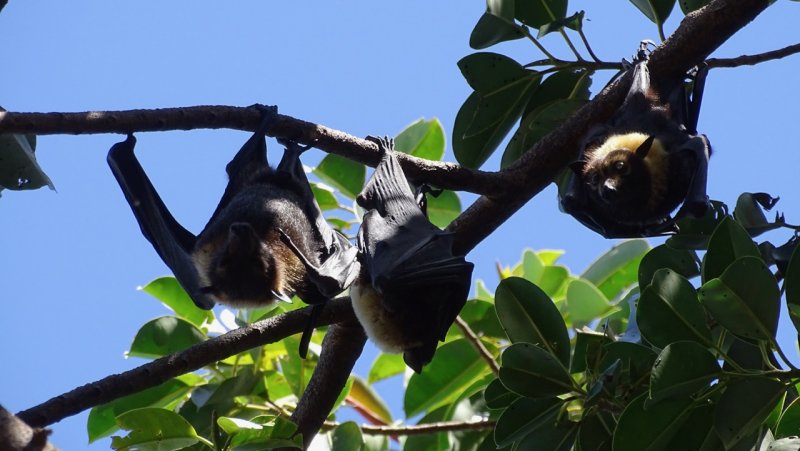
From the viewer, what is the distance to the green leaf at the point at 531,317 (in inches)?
153

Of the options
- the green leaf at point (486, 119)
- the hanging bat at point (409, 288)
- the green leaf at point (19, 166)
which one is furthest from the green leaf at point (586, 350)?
the green leaf at point (19, 166)

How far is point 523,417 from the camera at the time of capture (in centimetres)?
354

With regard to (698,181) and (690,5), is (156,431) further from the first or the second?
(690,5)

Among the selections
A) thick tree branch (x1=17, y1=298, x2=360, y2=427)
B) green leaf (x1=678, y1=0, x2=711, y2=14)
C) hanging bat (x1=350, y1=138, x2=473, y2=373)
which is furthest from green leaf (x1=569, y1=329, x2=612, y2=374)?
green leaf (x1=678, y1=0, x2=711, y2=14)

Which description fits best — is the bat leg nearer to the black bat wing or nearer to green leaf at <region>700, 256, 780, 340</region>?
green leaf at <region>700, 256, 780, 340</region>

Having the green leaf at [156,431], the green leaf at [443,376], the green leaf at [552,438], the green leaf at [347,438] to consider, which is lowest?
the green leaf at [552,438]

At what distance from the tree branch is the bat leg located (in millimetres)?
424

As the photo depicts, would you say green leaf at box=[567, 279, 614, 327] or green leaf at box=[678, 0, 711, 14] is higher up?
green leaf at box=[678, 0, 711, 14]

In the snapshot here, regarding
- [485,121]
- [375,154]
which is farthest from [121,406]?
[485,121]

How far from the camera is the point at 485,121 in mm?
5039

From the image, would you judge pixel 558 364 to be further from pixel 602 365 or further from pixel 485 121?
pixel 485 121

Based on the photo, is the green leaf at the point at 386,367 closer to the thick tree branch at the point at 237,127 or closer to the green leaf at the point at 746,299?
the thick tree branch at the point at 237,127

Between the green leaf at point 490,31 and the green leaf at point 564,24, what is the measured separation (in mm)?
124

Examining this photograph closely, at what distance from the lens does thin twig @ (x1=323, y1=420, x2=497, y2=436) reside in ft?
15.0
